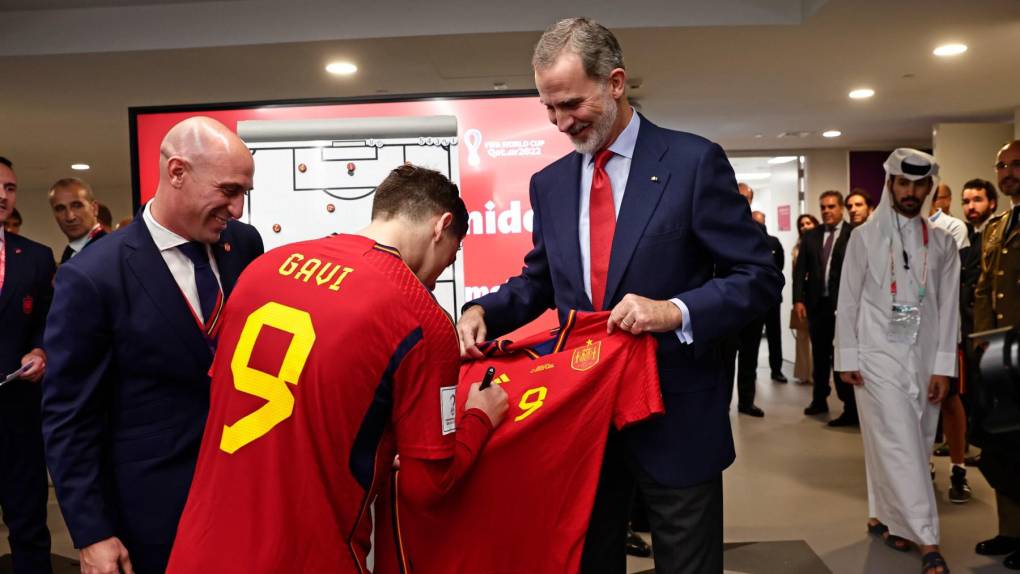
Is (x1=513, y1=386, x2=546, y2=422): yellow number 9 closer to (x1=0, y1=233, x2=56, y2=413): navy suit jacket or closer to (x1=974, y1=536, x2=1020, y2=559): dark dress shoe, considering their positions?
(x1=0, y1=233, x2=56, y2=413): navy suit jacket

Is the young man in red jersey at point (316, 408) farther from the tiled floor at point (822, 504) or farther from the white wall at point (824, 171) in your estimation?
the white wall at point (824, 171)

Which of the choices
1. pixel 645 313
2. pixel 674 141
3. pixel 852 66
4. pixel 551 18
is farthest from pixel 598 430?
pixel 852 66

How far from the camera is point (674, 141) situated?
170 cm

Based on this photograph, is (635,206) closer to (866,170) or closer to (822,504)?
(822,504)

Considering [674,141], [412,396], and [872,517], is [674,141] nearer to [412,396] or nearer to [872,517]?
[412,396]

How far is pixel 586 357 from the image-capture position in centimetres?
172

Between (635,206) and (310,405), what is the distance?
774mm

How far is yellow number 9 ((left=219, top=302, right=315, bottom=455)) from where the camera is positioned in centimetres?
135

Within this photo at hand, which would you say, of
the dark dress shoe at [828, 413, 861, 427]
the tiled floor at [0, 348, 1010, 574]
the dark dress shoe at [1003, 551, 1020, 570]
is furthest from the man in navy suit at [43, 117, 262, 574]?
the dark dress shoe at [828, 413, 861, 427]

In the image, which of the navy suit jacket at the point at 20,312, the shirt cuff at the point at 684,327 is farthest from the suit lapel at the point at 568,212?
the navy suit jacket at the point at 20,312

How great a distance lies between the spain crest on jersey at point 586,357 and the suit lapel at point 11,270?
2.72 metres

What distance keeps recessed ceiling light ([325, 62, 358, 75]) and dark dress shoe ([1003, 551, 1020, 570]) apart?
496 centimetres

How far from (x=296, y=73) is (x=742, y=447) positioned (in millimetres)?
4315

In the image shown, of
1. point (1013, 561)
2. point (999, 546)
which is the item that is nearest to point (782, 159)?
point (999, 546)
